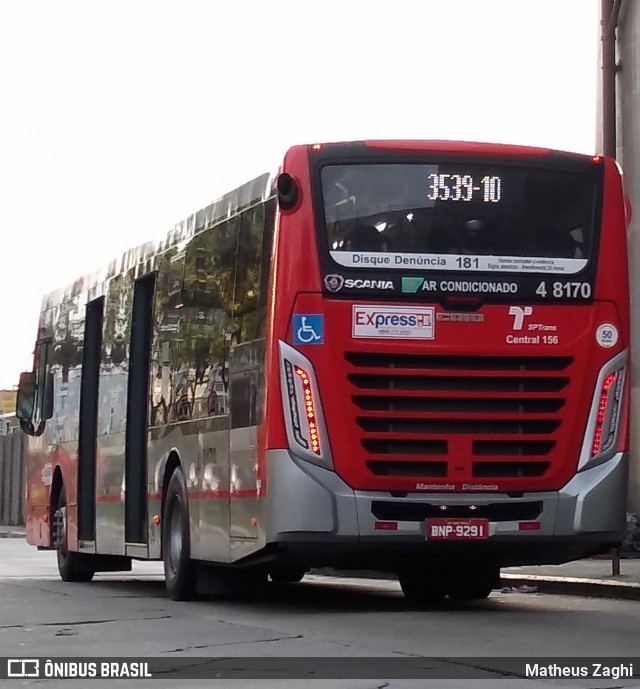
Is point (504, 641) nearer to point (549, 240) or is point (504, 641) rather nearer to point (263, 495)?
point (263, 495)

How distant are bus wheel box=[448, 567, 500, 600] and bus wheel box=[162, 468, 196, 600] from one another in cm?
236

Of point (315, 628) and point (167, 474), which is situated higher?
point (167, 474)

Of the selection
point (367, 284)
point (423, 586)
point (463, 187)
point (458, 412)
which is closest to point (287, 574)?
point (423, 586)

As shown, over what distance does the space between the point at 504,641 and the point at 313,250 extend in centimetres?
356

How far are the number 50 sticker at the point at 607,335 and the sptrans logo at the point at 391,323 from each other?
135 centimetres

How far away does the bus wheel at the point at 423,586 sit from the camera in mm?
16125

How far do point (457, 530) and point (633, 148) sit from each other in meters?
11.9

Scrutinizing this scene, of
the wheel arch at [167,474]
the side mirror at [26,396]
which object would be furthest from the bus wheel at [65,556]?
the wheel arch at [167,474]

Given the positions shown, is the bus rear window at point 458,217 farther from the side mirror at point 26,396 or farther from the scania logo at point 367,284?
the side mirror at point 26,396

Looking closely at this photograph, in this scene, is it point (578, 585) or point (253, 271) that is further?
point (578, 585)

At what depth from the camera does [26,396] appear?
22.6m

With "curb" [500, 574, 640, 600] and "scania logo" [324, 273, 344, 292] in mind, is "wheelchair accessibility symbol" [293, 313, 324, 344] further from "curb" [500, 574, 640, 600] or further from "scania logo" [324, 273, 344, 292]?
"curb" [500, 574, 640, 600]

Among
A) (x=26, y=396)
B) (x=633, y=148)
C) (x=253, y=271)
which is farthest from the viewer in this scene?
(x=633, y=148)

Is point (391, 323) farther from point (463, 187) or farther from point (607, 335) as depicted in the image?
point (607, 335)
